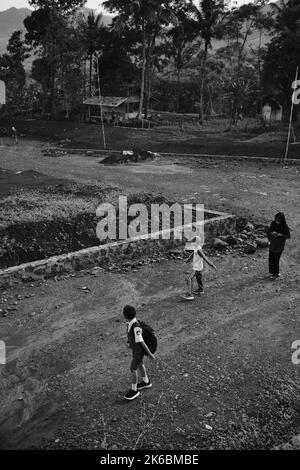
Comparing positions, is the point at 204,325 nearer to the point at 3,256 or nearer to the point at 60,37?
the point at 3,256

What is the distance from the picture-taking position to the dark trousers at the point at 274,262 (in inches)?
434

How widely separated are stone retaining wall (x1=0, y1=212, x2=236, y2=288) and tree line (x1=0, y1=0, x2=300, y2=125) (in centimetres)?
2184

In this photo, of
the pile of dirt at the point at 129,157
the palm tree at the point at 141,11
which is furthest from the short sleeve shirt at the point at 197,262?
the palm tree at the point at 141,11

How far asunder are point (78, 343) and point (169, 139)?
24.9 meters

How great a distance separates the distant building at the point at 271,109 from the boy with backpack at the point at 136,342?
40547 millimetres

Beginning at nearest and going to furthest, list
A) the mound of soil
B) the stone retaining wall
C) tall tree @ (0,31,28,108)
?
the stone retaining wall, the mound of soil, tall tree @ (0,31,28,108)

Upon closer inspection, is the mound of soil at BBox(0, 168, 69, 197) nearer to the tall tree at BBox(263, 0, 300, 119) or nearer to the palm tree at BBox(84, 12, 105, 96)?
the tall tree at BBox(263, 0, 300, 119)

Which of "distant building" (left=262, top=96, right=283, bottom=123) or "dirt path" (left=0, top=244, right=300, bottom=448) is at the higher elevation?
"distant building" (left=262, top=96, right=283, bottom=123)

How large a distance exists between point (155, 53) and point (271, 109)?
12636 mm

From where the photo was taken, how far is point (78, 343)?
8375 millimetres

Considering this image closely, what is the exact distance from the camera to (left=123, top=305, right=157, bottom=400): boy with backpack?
6691mm

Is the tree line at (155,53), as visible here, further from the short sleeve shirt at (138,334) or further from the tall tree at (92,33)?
the short sleeve shirt at (138,334)

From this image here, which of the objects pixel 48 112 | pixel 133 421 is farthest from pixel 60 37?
pixel 133 421

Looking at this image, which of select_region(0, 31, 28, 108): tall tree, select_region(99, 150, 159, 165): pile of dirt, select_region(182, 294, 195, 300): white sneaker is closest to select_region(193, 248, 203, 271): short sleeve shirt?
select_region(182, 294, 195, 300): white sneaker
